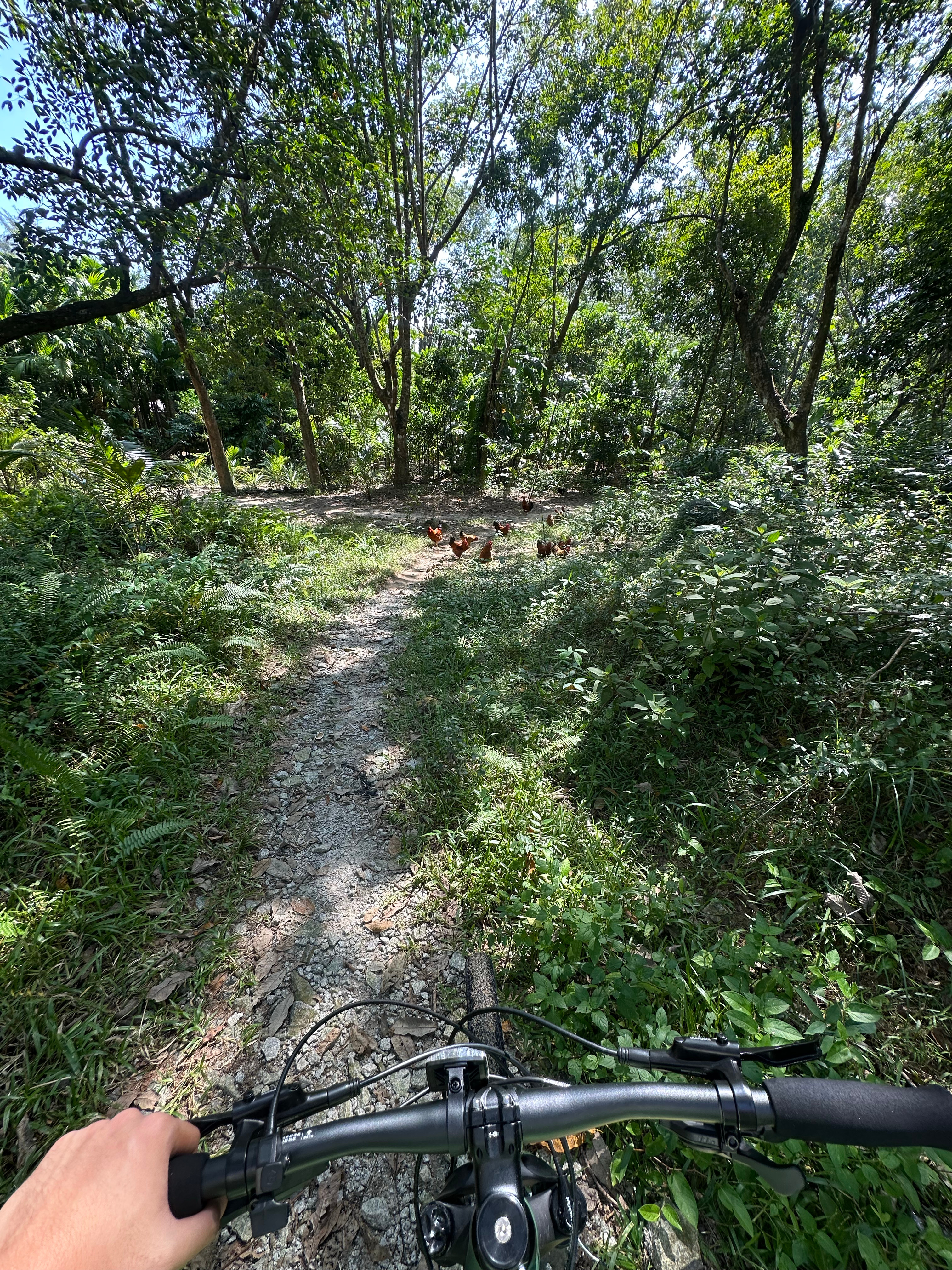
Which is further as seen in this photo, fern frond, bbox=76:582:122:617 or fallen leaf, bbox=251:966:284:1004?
fern frond, bbox=76:582:122:617

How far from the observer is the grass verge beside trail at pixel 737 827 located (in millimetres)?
1308

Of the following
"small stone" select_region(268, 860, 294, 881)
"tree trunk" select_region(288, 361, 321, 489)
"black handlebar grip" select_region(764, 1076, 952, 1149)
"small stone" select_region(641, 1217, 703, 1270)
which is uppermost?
"tree trunk" select_region(288, 361, 321, 489)

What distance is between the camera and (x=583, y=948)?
1.82 metres

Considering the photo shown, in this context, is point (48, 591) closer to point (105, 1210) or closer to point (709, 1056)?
point (105, 1210)

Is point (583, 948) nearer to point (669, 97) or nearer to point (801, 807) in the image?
point (801, 807)

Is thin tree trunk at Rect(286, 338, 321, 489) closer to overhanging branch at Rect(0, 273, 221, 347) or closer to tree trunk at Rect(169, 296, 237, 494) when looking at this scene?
tree trunk at Rect(169, 296, 237, 494)

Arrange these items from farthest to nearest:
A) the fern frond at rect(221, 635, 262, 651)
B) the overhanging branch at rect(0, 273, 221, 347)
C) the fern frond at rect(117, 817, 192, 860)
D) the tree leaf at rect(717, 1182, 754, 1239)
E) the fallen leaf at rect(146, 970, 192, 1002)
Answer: the overhanging branch at rect(0, 273, 221, 347) < the fern frond at rect(221, 635, 262, 651) < the fern frond at rect(117, 817, 192, 860) < the fallen leaf at rect(146, 970, 192, 1002) < the tree leaf at rect(717, 1182, 754, 1239)

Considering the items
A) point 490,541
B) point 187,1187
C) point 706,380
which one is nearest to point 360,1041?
point 187,1187

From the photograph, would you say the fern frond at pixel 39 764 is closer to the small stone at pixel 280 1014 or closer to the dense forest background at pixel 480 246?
the small stone at pixel 280 1014

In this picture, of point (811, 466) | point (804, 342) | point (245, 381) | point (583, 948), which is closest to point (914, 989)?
point (583, 948)

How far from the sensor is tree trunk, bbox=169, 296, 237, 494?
869cm

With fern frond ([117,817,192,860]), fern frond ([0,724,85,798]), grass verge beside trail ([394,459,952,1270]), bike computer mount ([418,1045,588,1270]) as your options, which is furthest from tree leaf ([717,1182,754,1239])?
fern frond ([0,724,85,798])

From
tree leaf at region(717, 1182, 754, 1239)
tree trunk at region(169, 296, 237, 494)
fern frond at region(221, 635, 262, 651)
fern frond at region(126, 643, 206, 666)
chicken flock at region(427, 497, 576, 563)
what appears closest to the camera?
tree leaf at region(717, 1182, 754, 1239)

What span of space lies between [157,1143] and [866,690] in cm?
329
